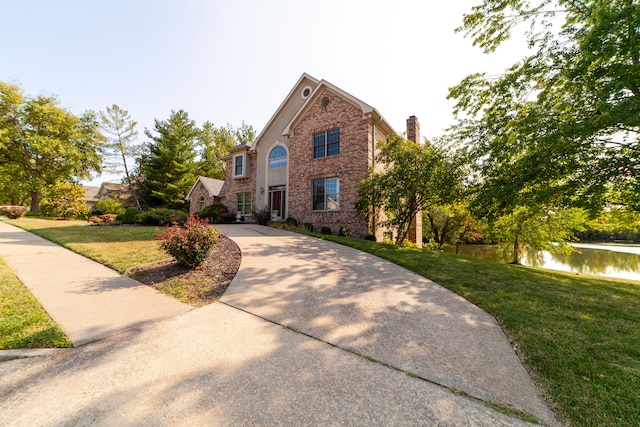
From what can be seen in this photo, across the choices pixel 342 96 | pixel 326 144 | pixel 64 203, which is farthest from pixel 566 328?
pixel 64 203

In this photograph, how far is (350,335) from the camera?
10.7 feet

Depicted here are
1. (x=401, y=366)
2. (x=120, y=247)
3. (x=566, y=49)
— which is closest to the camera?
(x=401, y=366)

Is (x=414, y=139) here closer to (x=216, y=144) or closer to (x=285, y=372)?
(x=285, y=372)

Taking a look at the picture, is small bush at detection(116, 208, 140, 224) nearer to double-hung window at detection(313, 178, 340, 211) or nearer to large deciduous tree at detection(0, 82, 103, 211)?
double-hung window at detection(313, 178, 340, 211)

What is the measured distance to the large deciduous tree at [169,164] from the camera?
29750 millimetres

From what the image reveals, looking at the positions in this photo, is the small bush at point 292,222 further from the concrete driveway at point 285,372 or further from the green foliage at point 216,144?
the green foliage at point 216,144

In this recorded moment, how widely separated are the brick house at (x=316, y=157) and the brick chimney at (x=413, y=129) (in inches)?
2.5

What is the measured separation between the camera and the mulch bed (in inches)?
183

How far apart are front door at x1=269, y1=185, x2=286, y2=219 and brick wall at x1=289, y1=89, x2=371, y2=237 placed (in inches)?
45.8

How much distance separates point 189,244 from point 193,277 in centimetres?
85

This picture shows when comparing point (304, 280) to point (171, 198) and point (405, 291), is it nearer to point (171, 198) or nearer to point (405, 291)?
point (405, 291)

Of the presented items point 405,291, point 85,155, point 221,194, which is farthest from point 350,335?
point 85,155

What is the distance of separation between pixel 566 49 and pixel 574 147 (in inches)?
138

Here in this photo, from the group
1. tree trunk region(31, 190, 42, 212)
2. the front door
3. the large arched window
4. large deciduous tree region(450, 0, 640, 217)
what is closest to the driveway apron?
large deciduous tree region(450, 0, 640, 217)
